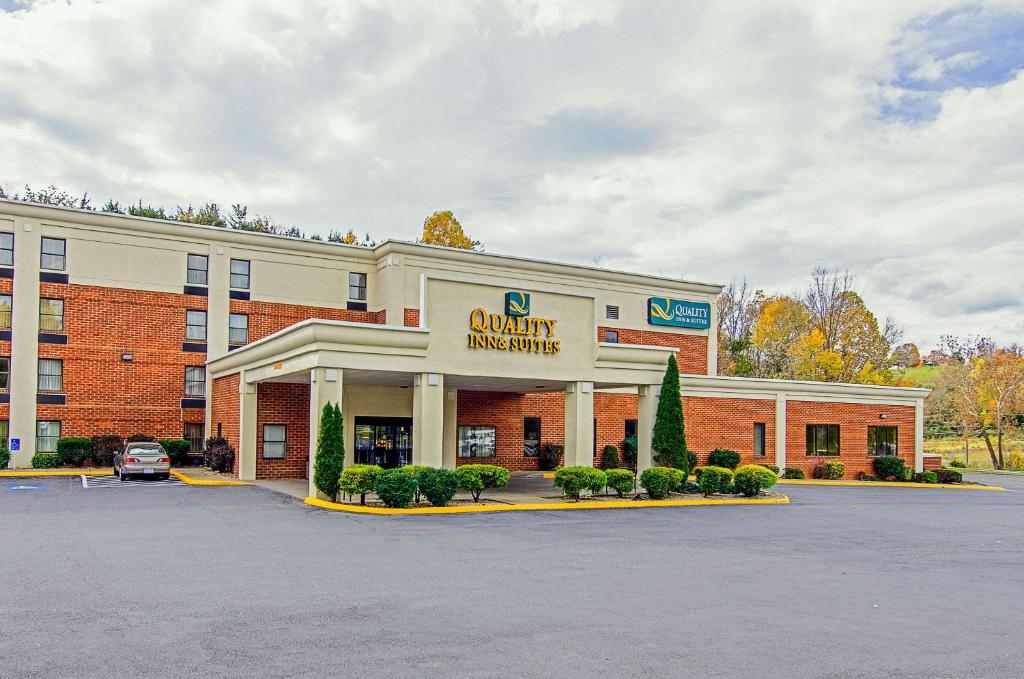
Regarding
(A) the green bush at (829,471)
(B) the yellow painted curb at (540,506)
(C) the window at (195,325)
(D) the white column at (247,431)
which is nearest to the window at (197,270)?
(C) the window at (195,325)

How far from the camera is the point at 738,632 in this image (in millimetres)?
9328

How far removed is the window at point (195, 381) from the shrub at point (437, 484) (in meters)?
18.4

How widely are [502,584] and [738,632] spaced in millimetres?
3498

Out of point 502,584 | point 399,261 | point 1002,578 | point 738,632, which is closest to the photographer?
point 738,632

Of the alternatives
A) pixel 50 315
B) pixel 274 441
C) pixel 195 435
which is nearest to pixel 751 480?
pixel 274 441

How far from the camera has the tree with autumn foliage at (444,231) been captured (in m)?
60.1

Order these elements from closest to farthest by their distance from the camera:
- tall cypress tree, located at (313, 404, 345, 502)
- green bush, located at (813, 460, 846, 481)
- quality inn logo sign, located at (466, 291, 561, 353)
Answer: tall cypress tree, located at (313, 404, 345, 502)
quality inn logo sign, located at (466, 291, 561, 353)
green bush, located at (813, 460, 846, 481)

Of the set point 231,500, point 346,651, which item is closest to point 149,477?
point 231,500

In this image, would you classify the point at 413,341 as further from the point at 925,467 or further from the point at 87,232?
the point at 925,467

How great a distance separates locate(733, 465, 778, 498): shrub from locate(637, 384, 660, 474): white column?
2.76 metres

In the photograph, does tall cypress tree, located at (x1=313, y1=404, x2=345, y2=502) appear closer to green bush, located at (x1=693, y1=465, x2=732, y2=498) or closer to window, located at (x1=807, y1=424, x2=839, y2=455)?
green bush, located at (x1=693, y1=465, x2=732, y2=498)

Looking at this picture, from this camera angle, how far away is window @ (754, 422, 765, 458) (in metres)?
38.0

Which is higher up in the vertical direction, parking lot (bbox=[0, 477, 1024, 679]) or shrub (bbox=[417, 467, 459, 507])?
shrub (bbox=[417, 467, 459, 507])

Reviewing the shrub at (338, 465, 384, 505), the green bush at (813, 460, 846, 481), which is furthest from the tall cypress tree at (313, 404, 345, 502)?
the green bush at (813, 460, 846, 481)
